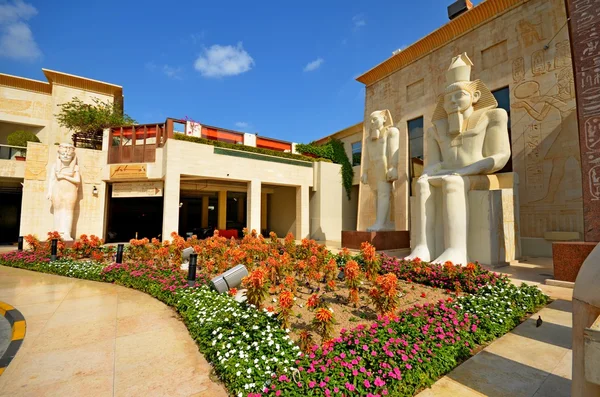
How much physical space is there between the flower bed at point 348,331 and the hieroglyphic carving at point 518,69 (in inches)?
379

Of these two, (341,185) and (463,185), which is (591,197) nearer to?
(463,185)

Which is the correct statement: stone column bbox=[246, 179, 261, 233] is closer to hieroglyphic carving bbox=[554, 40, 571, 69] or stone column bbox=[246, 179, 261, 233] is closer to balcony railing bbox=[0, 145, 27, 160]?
balcony railing bbox=[0, 145, 27, 160]


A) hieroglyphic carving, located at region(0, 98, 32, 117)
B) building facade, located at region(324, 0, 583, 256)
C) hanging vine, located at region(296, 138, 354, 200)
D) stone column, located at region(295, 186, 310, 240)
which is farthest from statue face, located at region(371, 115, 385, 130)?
hieroglyphic carving, located at region(0, 98, 32, 117)

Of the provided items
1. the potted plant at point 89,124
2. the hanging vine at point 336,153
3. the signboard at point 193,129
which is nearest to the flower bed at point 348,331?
the signboard at point 193,129

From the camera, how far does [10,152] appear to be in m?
14.7

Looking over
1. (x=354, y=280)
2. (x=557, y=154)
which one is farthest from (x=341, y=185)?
(x=354, y=280)

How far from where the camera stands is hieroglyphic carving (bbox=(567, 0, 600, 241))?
503 cm

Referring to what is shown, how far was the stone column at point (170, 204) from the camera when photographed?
13641 mm

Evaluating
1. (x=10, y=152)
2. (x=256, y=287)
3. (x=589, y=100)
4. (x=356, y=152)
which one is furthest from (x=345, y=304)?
(x=10, y=152)

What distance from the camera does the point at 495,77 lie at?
11688 mm

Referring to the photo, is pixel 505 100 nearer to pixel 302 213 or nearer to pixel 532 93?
pixel 532 93

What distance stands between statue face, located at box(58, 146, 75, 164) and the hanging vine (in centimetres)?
1216

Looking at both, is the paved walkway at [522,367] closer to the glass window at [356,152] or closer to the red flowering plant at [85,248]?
the red flowering plant at [85,248]

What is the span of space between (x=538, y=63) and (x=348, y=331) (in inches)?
497
